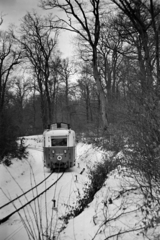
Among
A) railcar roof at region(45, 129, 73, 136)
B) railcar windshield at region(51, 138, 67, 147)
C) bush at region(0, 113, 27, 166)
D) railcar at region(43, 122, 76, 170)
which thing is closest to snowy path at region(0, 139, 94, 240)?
bush at region(0, 113, 27, 166)

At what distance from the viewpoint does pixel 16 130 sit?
17.7 m

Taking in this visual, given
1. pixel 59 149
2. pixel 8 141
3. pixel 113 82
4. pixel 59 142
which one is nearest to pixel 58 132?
pixel 59 142

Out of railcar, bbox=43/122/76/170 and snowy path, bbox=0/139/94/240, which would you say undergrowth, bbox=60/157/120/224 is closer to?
snowy path, bbox=0/139/94/240

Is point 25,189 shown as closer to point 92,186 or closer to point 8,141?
point 92,186

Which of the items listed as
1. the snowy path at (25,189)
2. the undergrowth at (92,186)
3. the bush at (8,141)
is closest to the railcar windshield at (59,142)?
the snowy path at (25,189)

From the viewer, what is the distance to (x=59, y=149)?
15.1 metres

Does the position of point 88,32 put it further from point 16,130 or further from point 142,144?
point 142,144

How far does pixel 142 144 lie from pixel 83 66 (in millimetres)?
29503

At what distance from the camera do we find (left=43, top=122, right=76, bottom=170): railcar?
590 inches

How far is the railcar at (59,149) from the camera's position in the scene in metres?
15.0

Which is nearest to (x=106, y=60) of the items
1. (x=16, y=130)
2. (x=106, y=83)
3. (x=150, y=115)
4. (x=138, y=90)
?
(x=106, y=83)

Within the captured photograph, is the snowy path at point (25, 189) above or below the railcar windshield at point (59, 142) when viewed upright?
below

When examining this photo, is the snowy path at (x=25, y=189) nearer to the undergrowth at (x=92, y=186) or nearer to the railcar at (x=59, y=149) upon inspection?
the undergrowth at (x=92, y=186)

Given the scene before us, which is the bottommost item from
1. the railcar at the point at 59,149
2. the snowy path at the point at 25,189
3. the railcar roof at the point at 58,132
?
the snowy path at the point at 25,189
